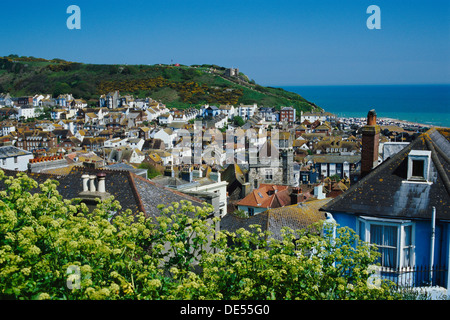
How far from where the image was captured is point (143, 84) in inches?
6442

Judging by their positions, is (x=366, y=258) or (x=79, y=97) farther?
(x=79, y=97)

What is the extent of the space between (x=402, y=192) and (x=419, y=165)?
759 millimetres

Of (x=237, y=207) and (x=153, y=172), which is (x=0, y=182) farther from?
(x=153, y=172)

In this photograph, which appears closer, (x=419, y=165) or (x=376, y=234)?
(x=376, y=234)

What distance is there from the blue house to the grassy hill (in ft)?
436

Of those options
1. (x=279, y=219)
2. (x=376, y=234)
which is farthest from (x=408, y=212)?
(x=279, y=219)


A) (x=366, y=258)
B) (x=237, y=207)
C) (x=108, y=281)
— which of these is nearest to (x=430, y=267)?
(x=366, y=258)

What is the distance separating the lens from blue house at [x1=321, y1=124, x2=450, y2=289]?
952 centimetres

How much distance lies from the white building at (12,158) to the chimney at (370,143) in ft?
97.4

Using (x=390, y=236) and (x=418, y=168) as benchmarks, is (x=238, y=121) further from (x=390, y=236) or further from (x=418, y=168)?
(x=390, y=236)

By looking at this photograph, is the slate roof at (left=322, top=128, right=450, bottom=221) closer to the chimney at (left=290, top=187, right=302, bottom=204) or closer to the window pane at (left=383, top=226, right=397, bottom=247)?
the window pane at (left=383, top=226, right=397, bottom=247)

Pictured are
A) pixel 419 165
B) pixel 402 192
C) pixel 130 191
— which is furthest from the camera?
pixel 130 191

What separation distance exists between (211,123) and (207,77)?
6690cm

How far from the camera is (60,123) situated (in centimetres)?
10231
